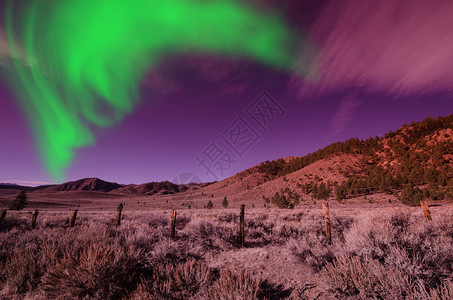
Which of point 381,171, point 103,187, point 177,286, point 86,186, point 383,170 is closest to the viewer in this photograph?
point 177,286

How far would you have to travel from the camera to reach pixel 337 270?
148 inches

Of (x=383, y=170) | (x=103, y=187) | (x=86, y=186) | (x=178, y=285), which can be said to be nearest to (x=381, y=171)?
(x=383, y=170)

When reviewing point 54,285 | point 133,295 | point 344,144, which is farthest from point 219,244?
point 344,144

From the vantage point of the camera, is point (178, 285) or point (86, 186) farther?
point (86, 186)

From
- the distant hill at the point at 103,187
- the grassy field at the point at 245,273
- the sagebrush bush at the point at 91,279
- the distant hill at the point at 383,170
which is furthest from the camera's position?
the distant hill at the point at 103,187

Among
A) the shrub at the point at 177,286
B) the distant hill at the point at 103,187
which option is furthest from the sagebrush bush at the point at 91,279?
the distant hill at the point at 103,187

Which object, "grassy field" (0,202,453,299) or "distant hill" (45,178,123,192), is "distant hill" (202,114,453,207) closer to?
"grassy field" (0,202,453,299)

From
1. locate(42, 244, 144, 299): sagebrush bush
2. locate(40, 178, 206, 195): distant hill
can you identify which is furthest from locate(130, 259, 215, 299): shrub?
locate(40, 178, 206, 195): distant hill

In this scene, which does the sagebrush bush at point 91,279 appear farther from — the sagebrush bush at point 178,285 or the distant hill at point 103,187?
the distant hill at point 103,187

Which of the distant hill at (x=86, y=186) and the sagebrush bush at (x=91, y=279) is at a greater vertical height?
the distant hill at (x=86, y=186)

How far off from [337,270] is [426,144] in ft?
209

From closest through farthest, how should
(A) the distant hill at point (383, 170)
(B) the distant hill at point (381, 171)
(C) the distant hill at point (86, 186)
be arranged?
1. (B) the distant hill at point (381, 171)
2. (A) the distant hill at point (383, 170)
3. (C) the distant hill at point (86, 186)

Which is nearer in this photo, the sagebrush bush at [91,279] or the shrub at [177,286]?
the shrub at [177,286]

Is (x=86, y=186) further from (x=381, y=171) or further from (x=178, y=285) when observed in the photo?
(x=178, y=285)
